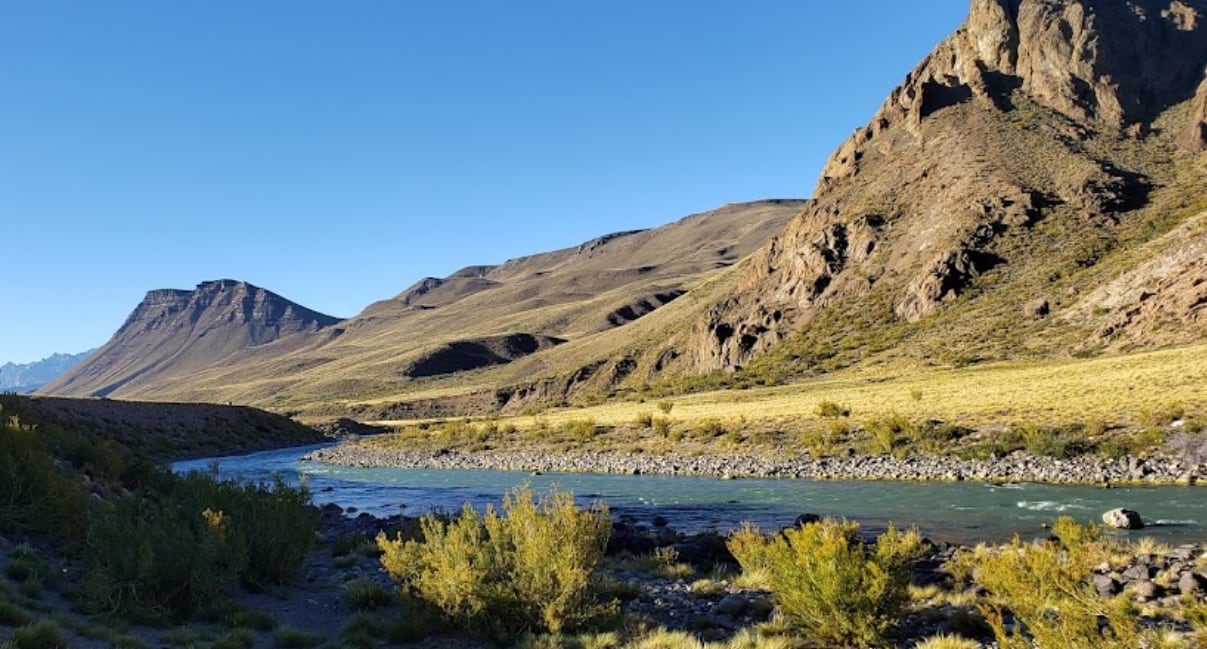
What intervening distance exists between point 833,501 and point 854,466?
20.5 feet

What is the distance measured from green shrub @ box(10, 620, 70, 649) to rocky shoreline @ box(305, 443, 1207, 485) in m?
25.4

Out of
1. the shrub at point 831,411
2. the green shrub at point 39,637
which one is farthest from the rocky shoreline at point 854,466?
the green shrub at point 39,637

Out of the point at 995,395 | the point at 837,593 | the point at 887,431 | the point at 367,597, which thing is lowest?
the point at 367,597

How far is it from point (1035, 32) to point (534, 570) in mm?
103393

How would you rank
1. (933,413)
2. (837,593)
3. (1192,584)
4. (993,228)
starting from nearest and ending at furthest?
(837,593) < (1192,584) < (933,413) < (993,228)

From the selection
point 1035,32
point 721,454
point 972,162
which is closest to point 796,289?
point 972,162

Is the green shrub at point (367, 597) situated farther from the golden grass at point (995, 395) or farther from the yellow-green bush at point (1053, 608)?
the golden grass at point (995, 395)

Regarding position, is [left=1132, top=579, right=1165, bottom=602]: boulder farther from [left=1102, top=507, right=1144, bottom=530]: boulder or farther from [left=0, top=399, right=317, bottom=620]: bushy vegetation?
[left=0, top=399, right=317, bottom=620]: bushy vegetation

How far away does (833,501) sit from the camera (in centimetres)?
2420

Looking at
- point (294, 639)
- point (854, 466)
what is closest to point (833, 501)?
point (854, 466)

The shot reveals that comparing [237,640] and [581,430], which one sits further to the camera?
[581,430]

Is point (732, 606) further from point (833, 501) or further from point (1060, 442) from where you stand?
point (1060, 442)

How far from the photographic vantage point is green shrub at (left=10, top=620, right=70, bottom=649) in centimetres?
797

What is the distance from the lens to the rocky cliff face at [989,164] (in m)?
68.8
